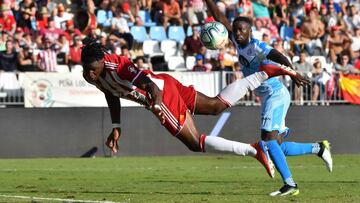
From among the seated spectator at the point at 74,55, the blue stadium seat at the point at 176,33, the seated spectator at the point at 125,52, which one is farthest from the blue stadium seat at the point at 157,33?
the seated spectator at the point at 74,55

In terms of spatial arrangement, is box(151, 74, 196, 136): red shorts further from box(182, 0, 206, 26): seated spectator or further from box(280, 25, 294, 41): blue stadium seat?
box(280, 25, 294, 41): blue stadium seat

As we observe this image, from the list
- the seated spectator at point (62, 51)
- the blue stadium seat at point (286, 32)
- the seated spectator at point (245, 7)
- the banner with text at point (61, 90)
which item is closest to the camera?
the banner with text at point (61, 90)

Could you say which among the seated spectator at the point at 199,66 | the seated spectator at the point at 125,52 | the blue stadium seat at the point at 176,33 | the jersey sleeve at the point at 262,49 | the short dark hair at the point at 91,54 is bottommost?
the seated spectator at the point at 199,66

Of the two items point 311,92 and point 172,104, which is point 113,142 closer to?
point 172,104

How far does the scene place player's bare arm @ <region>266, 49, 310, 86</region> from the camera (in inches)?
487

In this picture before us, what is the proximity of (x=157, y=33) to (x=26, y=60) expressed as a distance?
4.98 meters

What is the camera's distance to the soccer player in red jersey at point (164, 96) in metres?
11.7

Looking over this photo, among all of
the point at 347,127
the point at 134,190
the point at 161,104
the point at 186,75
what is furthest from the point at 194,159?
the point at 161,104

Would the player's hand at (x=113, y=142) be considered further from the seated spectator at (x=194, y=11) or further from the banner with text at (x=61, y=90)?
the seated spectator at (x=194, y=11)

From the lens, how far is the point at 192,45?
26.5m

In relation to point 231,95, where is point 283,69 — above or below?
above

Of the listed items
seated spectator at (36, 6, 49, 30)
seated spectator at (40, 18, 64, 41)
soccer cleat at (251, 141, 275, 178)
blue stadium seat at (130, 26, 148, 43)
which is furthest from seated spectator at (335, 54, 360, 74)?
soccer cleat at (251, 141, 275, 178)

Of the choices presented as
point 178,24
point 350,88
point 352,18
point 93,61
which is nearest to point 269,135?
point 93,61

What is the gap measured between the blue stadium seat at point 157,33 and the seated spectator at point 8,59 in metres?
5.01
